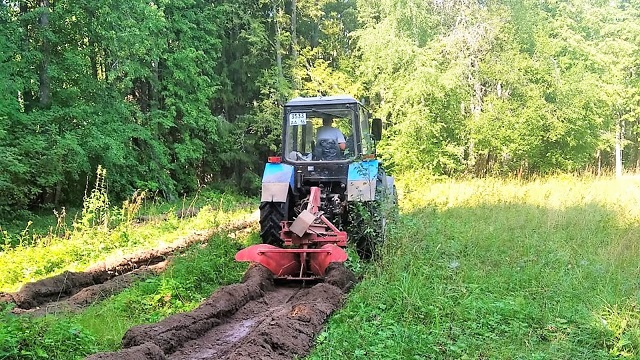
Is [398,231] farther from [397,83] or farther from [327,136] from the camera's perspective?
[397,83]

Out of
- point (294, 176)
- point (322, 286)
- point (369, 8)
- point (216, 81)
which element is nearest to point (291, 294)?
point (322, 286)

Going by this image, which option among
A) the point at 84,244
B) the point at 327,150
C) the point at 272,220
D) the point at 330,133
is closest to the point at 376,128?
the point at 330,133

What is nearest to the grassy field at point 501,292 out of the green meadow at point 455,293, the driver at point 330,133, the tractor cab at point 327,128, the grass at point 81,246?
the green meadow at point 455,293

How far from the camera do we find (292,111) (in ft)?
25.5

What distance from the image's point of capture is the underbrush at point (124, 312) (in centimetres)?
372

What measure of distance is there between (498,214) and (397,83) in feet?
30.9

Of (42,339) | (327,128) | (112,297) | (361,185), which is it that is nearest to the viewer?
(42,339)

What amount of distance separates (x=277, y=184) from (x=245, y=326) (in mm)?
2734

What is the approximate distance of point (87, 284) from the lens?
6.56m

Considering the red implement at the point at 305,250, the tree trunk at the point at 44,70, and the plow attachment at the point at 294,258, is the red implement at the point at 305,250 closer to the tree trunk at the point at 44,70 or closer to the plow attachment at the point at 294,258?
the plow attachment at the point at 294,258

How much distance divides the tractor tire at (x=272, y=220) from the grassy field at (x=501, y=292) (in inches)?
60.9

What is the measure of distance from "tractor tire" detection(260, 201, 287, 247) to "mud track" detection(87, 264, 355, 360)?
1.31 meters

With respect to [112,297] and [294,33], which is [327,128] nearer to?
[112,297]

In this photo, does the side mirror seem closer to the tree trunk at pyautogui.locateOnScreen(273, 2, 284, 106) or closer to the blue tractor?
the blue tractor
